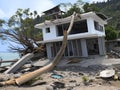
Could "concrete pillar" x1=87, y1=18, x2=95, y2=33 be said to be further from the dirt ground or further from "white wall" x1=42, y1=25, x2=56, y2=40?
"white wall" x1=42, y1=25, x2=56, y2=40

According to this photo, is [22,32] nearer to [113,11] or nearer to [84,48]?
[84,48]

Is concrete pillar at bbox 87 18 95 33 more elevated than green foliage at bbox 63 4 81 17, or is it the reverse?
green foliage at bbox 63 4 81 17

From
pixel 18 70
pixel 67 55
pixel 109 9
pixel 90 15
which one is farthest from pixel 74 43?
pixel 109 9

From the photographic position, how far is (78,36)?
25844 millimetres

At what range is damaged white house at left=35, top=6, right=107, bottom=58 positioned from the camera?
84.1 ft

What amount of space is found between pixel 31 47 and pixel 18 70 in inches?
358

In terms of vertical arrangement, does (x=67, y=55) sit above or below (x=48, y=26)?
below

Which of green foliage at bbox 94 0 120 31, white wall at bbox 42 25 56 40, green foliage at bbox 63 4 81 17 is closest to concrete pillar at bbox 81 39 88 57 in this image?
white wall at bbox 42 25 56 40

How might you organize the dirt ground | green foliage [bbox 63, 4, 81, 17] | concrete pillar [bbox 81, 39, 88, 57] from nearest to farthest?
the dirt ground, concrete pillar [bbox 81, 39, 88, 57], green foliage [bbox 63, 4, 81, 17]

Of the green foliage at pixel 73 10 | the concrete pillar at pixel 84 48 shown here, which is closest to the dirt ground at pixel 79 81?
the concrete pillar at pixel 84 48

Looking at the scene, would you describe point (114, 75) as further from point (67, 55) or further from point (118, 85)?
point (67, 55)

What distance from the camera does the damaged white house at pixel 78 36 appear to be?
2564cm

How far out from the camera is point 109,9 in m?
76.2

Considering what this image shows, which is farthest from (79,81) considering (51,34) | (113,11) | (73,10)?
(113,11)
